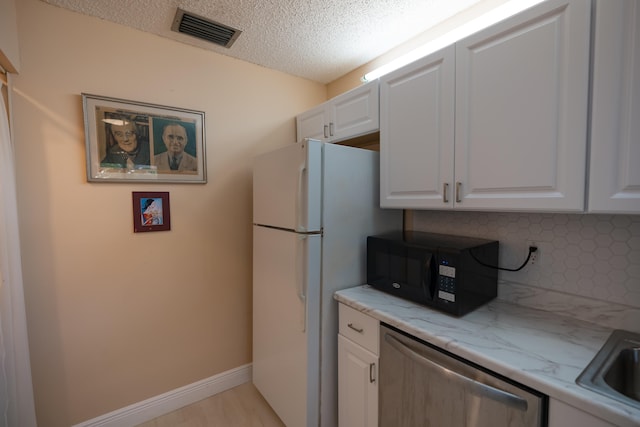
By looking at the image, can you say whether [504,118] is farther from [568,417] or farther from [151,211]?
[151,211]

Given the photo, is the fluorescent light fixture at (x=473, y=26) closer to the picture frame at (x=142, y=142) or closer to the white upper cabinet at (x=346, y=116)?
the white upper cabinet at (x=346, y=116)

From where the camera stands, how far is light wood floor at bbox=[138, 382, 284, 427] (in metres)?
1.85

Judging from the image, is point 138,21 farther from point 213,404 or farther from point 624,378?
point 624,378

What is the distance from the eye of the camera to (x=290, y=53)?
206 cm

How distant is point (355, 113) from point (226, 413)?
226cm

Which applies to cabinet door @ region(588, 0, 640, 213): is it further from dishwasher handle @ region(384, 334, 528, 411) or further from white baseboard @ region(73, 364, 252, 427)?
white baseboard @ region(73, 364, 252, 427)

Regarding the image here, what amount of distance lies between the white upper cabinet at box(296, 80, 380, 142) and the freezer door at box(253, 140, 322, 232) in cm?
45

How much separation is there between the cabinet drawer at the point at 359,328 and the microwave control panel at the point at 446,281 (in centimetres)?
35

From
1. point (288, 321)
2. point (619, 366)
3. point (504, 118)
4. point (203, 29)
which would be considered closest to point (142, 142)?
point (203, 29)

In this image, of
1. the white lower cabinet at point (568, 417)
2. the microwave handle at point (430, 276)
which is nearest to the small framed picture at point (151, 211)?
the microwave handle at point (430, 276)

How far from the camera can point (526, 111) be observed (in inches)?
43.3

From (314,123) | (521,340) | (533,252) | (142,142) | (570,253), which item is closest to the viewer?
(521,340)

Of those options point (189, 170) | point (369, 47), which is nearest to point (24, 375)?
point (189, 170)

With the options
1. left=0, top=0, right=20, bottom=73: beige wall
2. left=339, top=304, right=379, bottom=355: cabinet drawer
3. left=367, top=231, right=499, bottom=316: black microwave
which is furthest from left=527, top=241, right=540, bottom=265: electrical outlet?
left=0, top=0, right=20, bottom=73: beige wall
